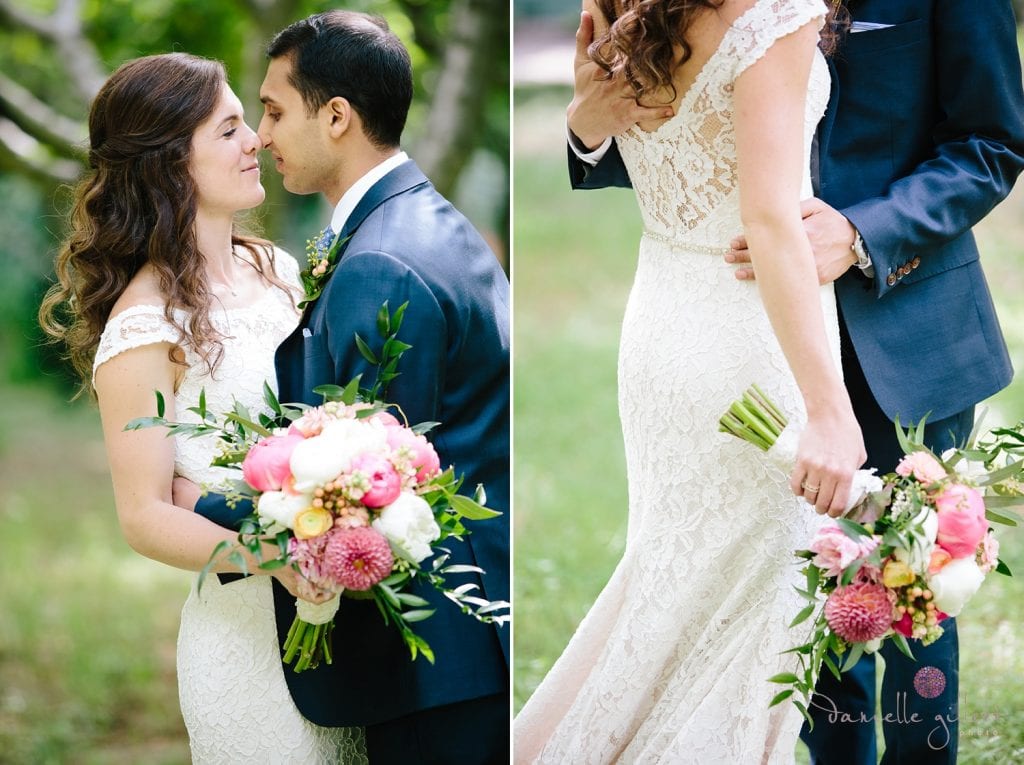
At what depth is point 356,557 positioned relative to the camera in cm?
198

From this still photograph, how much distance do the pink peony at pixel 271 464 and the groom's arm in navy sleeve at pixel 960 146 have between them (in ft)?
3.80

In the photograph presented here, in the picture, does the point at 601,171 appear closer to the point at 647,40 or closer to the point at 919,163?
the point at 647,40

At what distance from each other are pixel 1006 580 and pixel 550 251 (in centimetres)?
610

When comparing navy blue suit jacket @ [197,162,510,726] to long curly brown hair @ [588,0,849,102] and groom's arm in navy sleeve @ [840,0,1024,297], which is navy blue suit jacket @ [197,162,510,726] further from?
groom's arm in navy sleeve @ [840,0,1024,297]

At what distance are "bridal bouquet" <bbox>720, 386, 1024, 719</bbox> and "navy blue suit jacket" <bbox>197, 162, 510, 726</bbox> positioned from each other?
0.67 m

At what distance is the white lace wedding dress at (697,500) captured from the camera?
7.50 ft

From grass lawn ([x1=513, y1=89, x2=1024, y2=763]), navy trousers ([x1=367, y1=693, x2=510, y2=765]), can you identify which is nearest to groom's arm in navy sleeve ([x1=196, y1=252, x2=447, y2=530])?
navy trousers ([x1=367, y1=693, x2=510, y2=765])

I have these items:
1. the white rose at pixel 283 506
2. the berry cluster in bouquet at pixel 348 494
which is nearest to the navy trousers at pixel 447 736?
the berry cluster in bouquet at pixel 348 494

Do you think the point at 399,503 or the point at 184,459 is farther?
Result: the point at 184,459

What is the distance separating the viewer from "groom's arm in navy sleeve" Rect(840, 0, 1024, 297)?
2.34 metres

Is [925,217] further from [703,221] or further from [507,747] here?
[507,747]

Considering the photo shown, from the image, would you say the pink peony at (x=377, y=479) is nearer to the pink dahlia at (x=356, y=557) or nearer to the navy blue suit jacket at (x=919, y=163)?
the pink dahlia at (x=356, y=557)

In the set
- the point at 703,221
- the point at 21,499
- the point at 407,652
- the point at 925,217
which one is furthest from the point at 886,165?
the point at 21,499

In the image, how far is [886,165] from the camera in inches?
96.5
